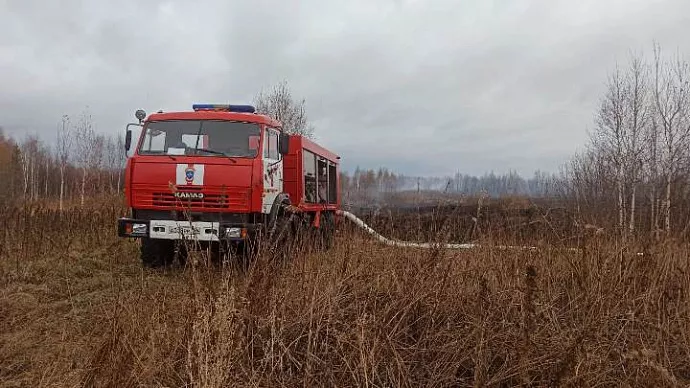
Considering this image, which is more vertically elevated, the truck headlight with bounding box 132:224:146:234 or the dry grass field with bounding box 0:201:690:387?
the truck headlight with bounding box 132:224:146:234

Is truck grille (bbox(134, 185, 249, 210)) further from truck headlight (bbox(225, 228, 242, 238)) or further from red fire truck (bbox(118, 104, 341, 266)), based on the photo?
truck headlight (bbox(225, 228, 242, 238))

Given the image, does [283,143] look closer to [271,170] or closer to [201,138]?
[271,170]

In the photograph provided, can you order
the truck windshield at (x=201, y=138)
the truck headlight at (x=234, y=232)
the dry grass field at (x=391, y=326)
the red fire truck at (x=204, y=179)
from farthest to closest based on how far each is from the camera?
the truck windshield at (x=201, y=138) < the red fire truck at (x=204, y=179) < the truck headlight at (x=234, y=232) < the dry grass field at (x=391, y=326)

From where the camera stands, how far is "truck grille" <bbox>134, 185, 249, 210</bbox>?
701 cm

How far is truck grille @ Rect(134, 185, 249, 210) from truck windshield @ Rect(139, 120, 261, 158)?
62cm

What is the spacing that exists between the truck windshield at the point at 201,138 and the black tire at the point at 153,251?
4.91ft

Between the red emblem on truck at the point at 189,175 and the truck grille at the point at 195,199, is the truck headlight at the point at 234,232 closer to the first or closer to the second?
the truck grille at the point at 195,199

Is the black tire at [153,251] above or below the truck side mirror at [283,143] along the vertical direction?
below

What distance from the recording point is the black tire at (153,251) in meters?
7.72

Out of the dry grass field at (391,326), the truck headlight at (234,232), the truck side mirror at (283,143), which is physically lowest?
the dry grass field at (391,326)

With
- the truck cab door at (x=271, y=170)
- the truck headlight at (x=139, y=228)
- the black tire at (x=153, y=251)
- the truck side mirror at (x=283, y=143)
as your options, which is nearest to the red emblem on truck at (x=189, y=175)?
the truck headlight at (x=139, y=228)

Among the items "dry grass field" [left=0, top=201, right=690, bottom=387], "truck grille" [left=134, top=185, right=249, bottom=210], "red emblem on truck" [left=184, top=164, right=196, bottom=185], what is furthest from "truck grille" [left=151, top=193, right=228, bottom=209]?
"dry grass field" [left=0, top=201, right=690, bottom=387]

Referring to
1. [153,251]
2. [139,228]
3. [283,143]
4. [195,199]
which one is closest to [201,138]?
[195,199]

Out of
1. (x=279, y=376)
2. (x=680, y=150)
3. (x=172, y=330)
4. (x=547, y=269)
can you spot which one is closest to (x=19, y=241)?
(x=172, y=330)
